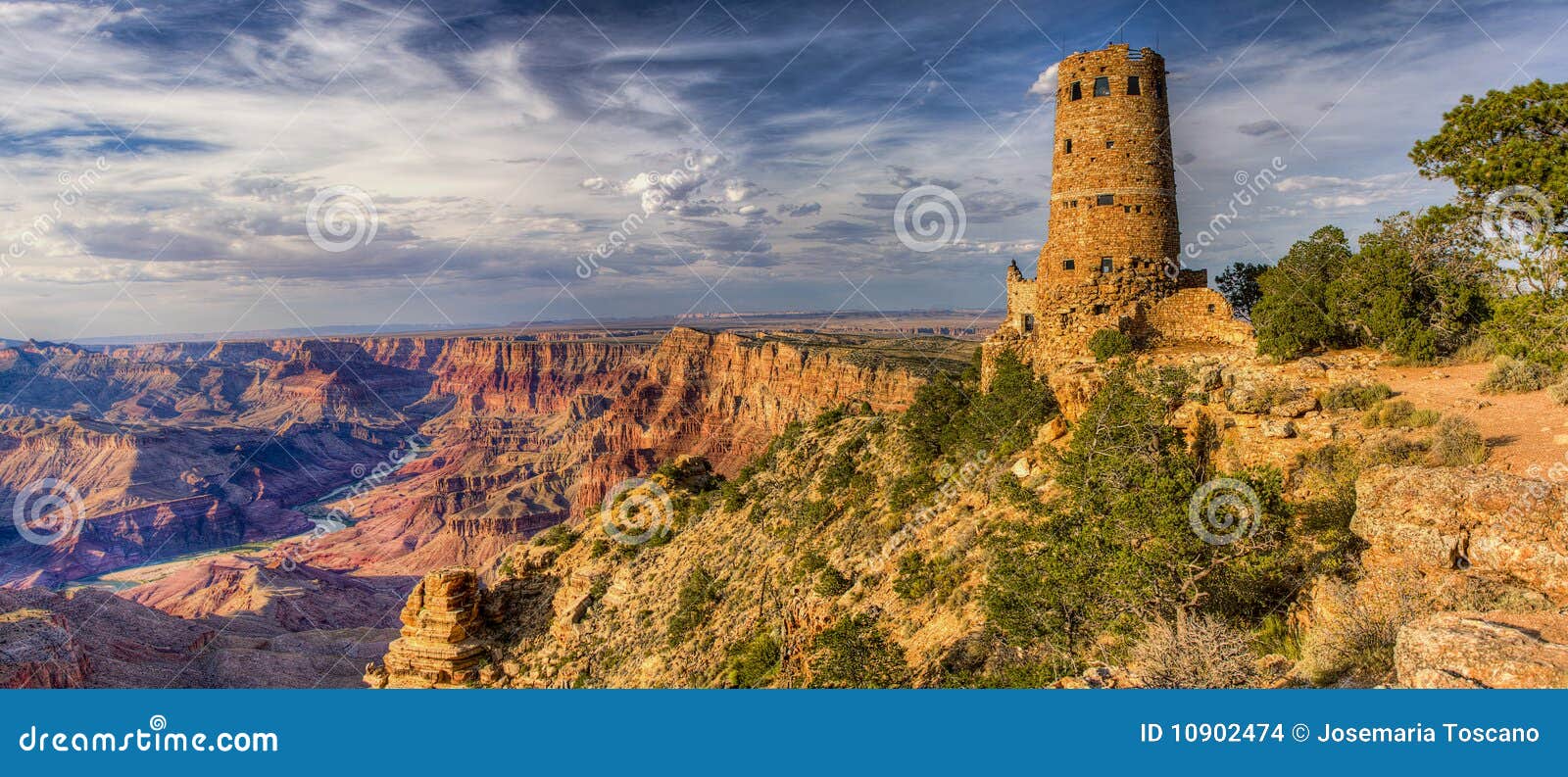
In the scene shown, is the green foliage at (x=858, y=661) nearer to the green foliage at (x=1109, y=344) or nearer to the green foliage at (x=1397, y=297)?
the green foliage at (x=1109, y=344)

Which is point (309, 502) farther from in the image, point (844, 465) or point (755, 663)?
point (755, 663)

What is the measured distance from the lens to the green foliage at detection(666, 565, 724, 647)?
2494cm

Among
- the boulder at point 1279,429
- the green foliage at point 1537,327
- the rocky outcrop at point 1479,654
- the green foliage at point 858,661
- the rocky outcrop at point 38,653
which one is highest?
the green foliage at point 1537,327

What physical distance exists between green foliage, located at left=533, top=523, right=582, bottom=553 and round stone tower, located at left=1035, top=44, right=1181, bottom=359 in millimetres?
21429

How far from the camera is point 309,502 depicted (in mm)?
153125

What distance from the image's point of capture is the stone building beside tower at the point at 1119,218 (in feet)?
76.6

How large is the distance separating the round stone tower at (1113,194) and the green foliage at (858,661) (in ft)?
37.5

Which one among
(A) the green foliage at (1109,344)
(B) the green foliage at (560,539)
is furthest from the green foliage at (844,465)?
(B) the green foliage at (560,539)

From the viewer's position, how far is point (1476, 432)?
536 inches

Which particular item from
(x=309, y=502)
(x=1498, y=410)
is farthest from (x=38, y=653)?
(x=309, y=502)

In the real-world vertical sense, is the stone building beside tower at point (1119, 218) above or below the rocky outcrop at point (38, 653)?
above

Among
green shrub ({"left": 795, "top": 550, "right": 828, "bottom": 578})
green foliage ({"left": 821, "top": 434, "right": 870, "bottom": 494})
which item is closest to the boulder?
green shrub ({"left": 795, "top": 550, "right": 828, "bottom": 578})

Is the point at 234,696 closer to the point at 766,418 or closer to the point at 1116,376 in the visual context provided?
the point at 1116,376

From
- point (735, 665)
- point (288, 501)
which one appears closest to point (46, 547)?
point (288, 501)
